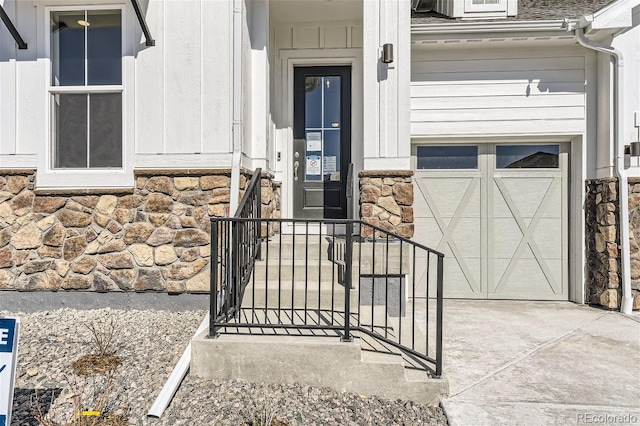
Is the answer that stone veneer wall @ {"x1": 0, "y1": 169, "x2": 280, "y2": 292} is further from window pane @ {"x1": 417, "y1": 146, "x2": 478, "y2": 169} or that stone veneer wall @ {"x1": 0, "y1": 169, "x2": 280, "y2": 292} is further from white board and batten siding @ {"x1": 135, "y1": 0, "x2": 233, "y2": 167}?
window pane @ {"x1": 417, "y1": 146, "x2": 478, "y2": 169}

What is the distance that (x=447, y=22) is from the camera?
4.53m

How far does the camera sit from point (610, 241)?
14.3 ft

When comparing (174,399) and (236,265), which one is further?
(236,265)

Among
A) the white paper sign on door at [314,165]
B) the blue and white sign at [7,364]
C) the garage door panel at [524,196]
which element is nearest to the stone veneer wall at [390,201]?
the white paper sign on door at [314,165]

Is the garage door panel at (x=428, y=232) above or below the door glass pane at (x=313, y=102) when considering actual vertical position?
below

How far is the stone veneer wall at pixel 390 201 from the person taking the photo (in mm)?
3852

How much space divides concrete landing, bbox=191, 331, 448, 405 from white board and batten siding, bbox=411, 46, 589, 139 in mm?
3159

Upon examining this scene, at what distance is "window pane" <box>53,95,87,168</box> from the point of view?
3.76 metres

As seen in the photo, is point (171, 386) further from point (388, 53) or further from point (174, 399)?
point (388, 53)

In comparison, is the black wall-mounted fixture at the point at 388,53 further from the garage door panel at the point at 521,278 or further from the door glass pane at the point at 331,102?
the garage door panel at the point at 521,278

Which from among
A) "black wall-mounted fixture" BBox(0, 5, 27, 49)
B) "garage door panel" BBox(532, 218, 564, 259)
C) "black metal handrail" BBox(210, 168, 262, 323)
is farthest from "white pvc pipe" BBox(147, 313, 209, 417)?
"garage door panel" BBox(532, 218, 564, 259)

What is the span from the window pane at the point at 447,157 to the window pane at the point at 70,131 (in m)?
3.87

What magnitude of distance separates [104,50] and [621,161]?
227 inches

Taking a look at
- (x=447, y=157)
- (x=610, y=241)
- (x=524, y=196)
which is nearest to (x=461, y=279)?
(x=524, y=196)
